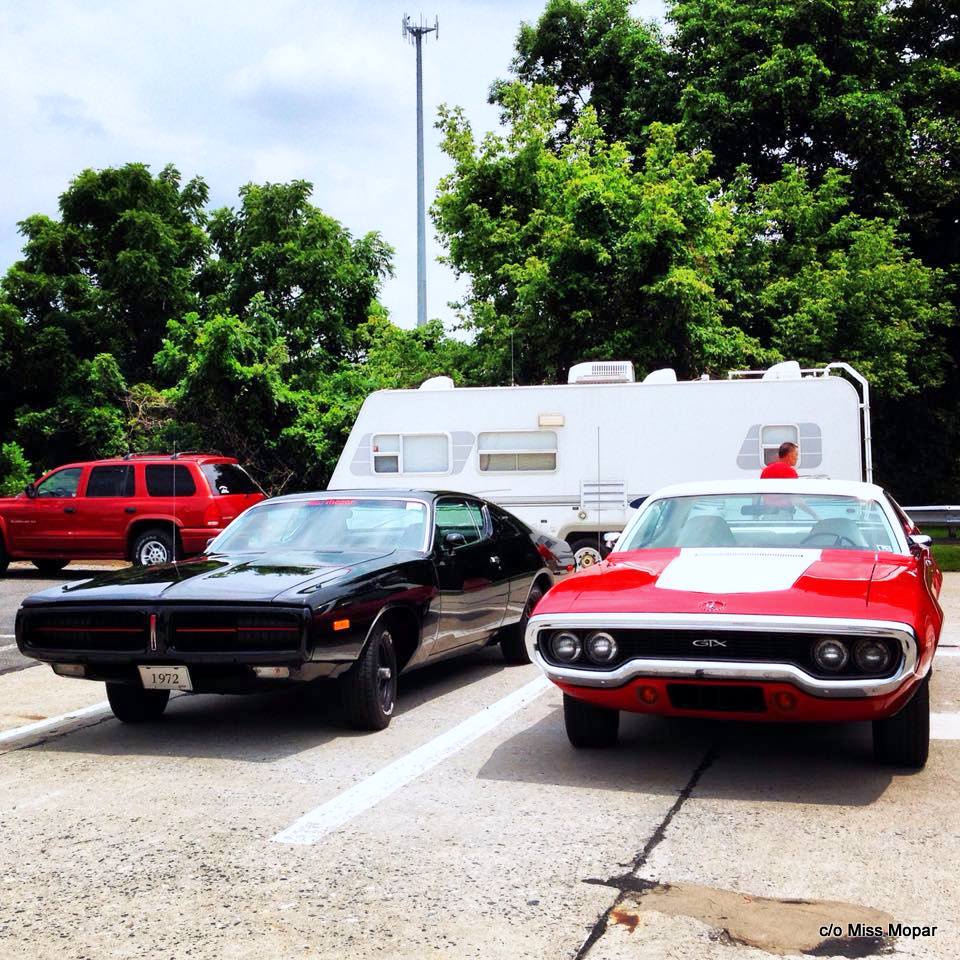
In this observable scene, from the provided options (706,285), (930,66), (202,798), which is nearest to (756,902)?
(202,798)

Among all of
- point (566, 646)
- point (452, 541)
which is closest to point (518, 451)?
point (452, 541)

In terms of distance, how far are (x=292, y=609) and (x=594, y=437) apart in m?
9.12

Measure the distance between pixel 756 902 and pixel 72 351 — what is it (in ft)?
100

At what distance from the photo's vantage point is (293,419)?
22922 mm

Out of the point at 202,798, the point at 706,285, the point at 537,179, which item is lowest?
the point at 202,798

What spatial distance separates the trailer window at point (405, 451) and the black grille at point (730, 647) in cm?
962

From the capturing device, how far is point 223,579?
6.66 meters

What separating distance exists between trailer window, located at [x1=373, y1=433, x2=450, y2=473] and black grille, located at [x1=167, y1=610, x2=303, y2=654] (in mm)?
8908

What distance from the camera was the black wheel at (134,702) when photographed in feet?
22.8

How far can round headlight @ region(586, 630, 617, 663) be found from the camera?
217 inches

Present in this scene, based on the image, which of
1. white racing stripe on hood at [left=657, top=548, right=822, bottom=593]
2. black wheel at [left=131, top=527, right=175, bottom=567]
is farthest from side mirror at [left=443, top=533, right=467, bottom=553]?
black wheel at [left=131, top=527, right=175, bottom=567]

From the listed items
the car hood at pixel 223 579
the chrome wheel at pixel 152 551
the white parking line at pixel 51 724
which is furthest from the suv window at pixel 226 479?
the car hood at pixel 223 579

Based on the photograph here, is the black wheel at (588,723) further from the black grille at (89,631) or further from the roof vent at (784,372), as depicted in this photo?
the roof vent at (784,372)

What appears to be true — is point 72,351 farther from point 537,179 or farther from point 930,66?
point 930,66
